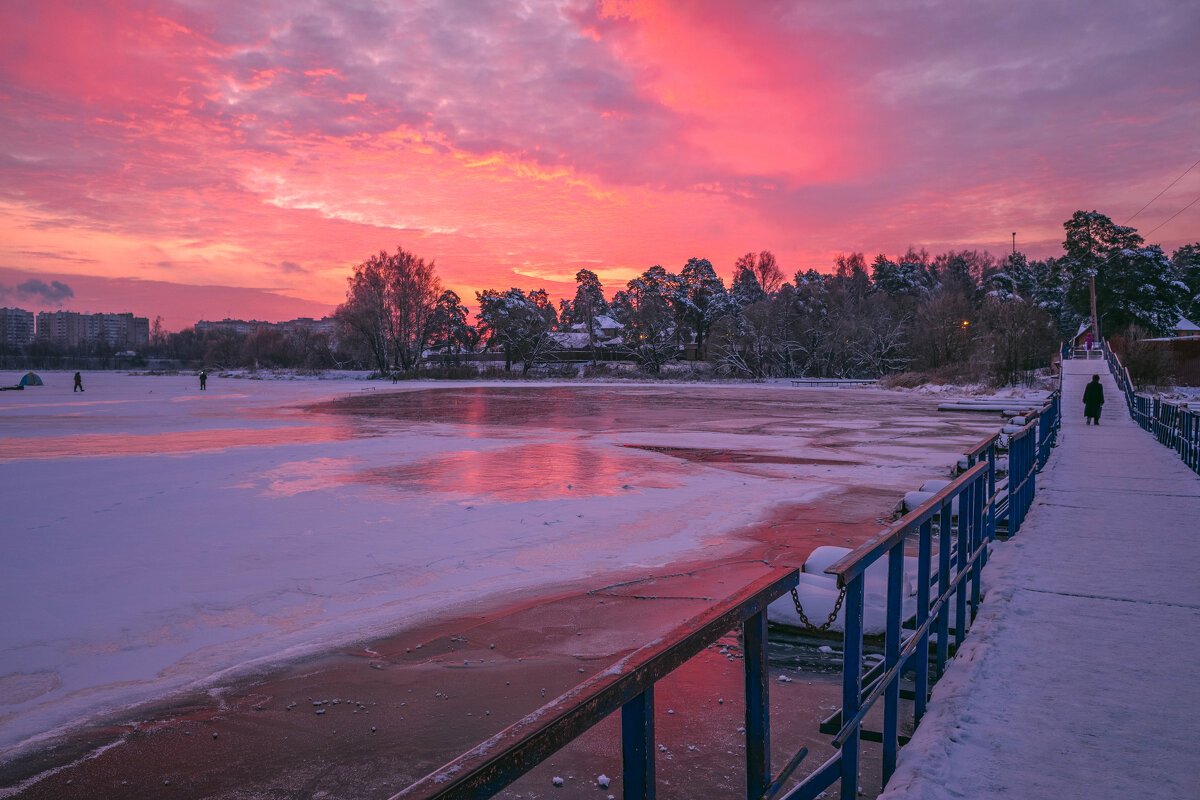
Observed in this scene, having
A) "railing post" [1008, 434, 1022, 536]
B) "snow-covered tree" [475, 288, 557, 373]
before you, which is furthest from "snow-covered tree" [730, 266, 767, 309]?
"railing post" [1008, 434, 1022, 536]

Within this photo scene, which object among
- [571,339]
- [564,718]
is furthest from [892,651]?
[571,339]

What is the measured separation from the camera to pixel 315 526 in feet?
32.3

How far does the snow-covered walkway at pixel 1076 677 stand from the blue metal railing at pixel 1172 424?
5.30m

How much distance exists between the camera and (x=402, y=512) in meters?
10.7

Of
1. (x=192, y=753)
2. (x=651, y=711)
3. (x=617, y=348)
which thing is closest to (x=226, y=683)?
(x=192, y=753)

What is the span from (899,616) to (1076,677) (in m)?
1.60

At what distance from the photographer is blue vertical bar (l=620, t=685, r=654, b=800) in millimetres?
1614

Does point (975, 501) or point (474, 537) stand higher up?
point (975, 501)

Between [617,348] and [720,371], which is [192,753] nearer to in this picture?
[720,371]

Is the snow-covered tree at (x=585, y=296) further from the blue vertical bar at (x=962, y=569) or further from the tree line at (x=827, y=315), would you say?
the blue vertical bar at (x=962, y=569)

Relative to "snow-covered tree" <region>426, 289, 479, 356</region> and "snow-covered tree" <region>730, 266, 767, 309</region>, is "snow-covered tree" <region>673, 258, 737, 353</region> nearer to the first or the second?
"snow-covered tree" <region>730, 266, 767, 309</region>

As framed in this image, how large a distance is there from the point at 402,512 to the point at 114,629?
178 inches

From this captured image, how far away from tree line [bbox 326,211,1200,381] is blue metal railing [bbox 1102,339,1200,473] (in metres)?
25.1

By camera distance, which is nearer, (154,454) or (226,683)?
(226,683)
